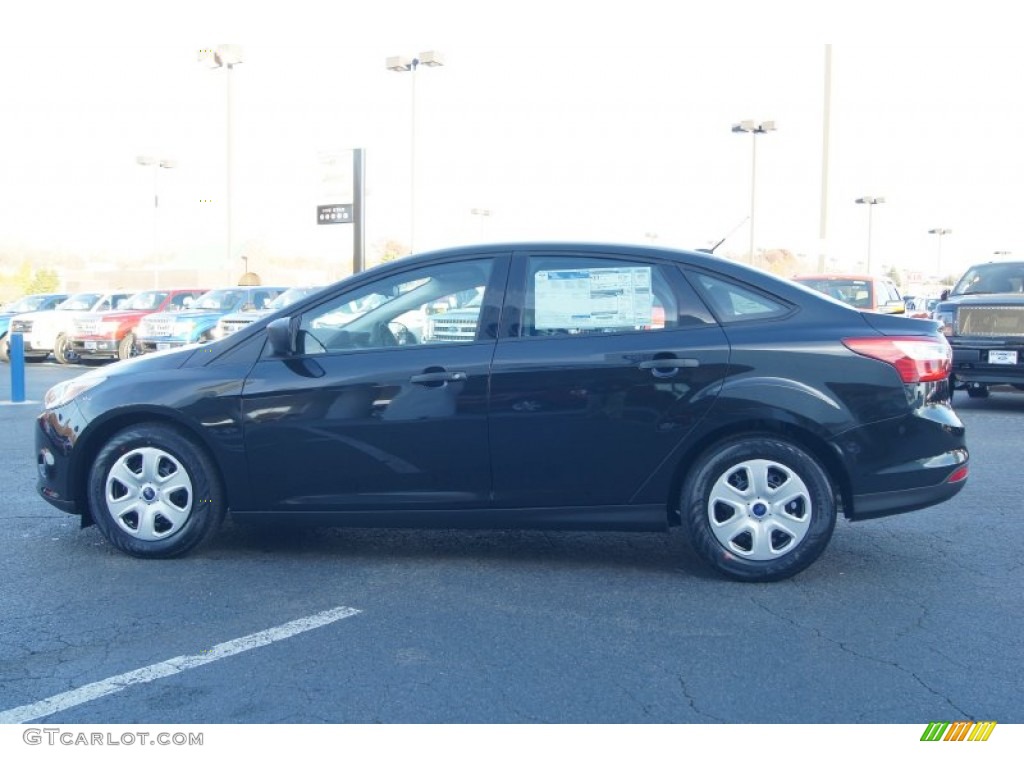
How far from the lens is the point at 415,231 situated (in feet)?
106

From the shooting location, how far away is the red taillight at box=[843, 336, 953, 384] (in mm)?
5418

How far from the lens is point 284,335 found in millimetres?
5605

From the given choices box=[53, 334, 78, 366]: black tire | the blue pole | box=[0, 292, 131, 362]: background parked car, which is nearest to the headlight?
the blue pole

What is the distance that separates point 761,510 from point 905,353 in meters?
1.05

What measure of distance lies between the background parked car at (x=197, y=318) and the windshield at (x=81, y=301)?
5.58m

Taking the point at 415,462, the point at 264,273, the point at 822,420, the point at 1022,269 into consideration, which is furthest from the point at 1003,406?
the point at 264,273

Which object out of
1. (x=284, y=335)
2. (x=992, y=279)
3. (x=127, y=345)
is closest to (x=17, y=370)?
(x=127, y=345)

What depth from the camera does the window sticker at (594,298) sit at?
5.59 meters

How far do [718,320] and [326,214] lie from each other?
24575 mm

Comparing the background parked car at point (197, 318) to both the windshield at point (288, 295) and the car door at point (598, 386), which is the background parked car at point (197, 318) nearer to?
the windshield at point (288, 295)

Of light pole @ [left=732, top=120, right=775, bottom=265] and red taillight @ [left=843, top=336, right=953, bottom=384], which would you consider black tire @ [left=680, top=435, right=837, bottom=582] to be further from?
light pole @ [left=732, top=120, right=775, bottom=265]


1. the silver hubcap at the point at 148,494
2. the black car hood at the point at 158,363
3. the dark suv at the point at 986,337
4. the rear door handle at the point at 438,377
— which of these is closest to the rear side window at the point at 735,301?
the rear door handle at the point at 438,377

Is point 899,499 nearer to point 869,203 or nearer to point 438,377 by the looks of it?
point 438,377

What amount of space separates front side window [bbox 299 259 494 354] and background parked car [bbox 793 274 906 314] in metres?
11.3
